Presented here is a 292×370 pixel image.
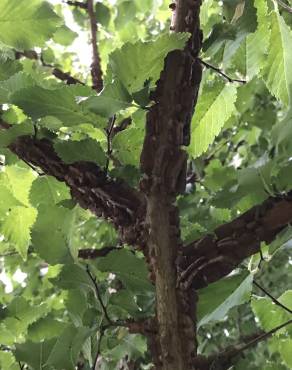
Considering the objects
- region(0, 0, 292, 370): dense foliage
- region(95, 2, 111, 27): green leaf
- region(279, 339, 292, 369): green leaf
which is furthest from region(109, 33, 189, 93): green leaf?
region(95, 2, 111, 27): green leaf

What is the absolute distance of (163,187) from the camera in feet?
1.67

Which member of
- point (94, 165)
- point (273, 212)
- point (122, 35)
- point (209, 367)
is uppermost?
point (122, 35)

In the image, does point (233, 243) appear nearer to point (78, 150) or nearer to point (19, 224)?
point (78, 150)

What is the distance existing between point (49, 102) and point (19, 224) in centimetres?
24

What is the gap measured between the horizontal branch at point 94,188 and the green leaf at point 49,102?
0.07 metres

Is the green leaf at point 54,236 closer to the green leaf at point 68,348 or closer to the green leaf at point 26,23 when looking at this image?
the green leaf at point 68,348

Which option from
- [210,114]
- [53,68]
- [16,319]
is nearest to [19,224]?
[16,319]

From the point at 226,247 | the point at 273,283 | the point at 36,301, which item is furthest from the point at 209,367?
the point at 273,283

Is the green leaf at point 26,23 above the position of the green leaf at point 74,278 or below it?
→ above

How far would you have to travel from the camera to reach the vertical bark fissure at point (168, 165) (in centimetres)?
48

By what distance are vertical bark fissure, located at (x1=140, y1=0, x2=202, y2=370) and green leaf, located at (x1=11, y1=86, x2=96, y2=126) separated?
71mm

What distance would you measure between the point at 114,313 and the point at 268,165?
28 centimetres

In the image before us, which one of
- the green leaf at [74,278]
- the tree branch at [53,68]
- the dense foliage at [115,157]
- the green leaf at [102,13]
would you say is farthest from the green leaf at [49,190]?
the green leaf at [102,13]

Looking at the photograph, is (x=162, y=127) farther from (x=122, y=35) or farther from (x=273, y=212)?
(x=122, y=35)
